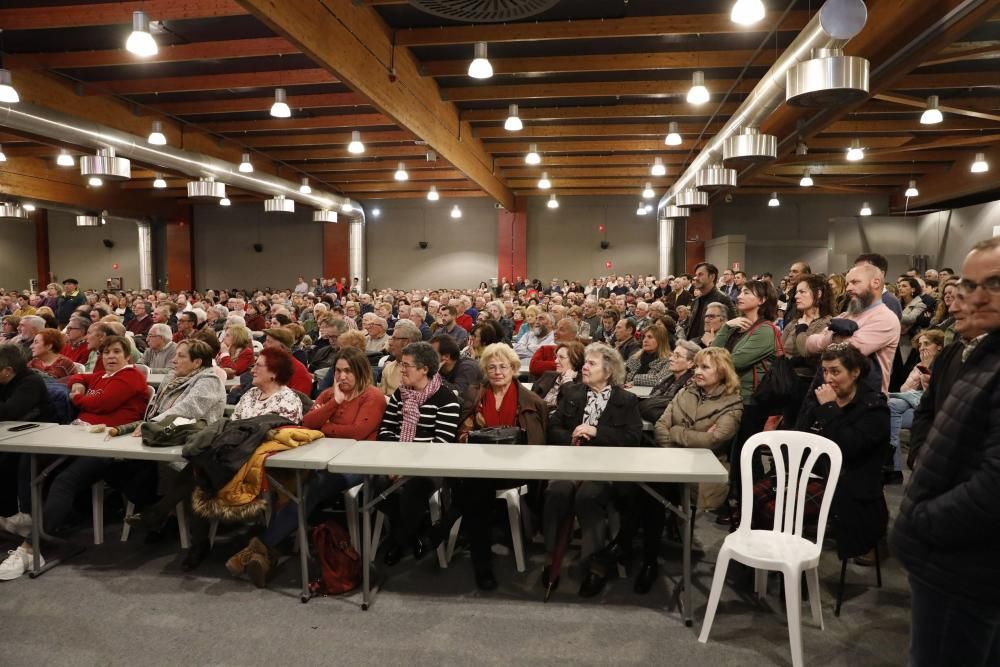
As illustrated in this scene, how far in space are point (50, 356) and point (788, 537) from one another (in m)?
4.67

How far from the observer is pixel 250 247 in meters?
19.3

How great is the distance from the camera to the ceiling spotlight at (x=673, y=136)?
26.7 feet

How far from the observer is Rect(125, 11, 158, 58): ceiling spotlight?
14.5 feet

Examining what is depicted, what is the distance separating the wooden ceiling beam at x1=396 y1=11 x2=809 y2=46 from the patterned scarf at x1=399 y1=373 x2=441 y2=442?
11.5ft

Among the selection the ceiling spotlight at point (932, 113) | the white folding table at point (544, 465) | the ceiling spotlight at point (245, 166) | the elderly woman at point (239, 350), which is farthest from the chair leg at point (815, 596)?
the ceiling spotlight at point (245, 166)

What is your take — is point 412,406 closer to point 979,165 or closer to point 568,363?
point 568,363

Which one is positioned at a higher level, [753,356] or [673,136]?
[673,136]

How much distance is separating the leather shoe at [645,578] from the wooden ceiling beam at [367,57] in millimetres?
3771

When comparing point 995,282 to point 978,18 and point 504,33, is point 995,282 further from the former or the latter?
point 504,33

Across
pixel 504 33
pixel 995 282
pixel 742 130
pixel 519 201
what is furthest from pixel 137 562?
pixel 519 201

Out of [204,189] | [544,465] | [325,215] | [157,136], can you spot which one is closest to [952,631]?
[544,465]

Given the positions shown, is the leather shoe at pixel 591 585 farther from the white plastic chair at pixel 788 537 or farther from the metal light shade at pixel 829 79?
the metal light shade at pixel 829 79

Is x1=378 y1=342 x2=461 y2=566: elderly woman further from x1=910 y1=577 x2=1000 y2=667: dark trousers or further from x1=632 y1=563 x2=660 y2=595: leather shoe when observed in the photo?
x1=910 y1=577 x2=1000 y2=667: dark trousers

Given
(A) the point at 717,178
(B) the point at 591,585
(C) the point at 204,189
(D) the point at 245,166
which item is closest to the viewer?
(B) the point at 591,585
